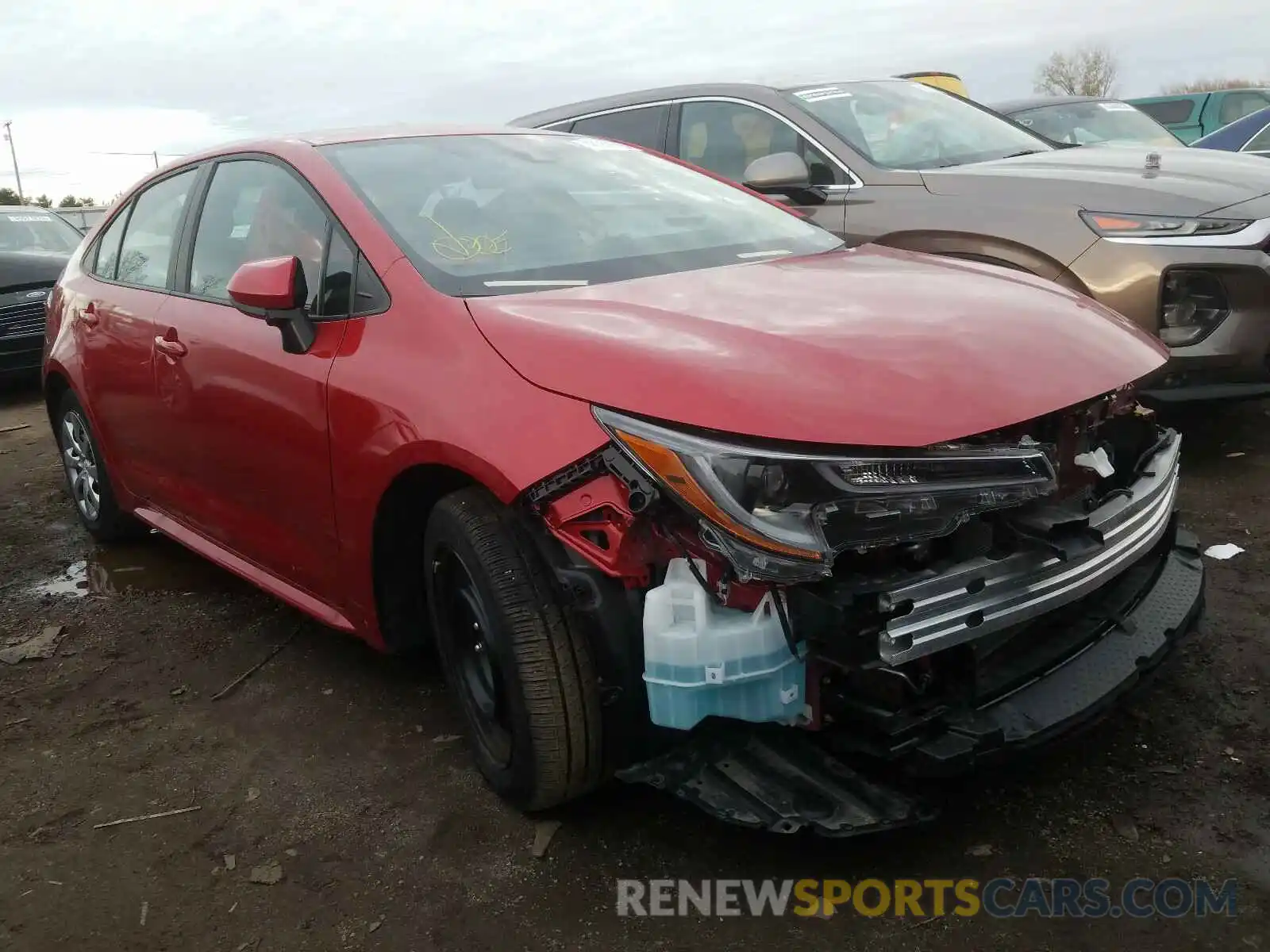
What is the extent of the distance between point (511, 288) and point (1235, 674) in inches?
Answer: 82.2

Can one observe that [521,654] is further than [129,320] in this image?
No

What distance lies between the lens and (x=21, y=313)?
8797 mm

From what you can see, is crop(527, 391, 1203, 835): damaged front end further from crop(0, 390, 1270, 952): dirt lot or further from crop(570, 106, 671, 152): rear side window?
crop(570, 106, 671, 152): rear side window

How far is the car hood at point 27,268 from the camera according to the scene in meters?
8.95

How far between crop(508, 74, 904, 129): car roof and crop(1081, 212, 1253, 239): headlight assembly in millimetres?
1781

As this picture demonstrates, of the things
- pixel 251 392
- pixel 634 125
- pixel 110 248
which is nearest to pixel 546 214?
pixel 251 392

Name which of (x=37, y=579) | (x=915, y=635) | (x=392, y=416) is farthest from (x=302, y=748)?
(x=37, y=579)

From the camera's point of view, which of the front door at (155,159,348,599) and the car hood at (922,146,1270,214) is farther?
the car hood at (922,146,1270,214)

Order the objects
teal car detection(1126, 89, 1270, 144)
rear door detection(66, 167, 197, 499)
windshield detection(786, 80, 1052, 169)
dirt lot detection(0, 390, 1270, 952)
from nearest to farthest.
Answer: dirt lot detection(0, 390, 1270, 952)
rear door detection(66, 167, 197, 499)
windshield detection(786, 80, 1052, 169)
teal car detection(1126, 89, 1270, 144)

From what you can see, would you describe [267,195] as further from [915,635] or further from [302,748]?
[915,635]

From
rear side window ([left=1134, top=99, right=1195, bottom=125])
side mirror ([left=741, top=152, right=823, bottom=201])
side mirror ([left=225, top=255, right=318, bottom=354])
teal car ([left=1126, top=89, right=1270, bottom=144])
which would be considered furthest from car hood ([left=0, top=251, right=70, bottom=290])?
rear side window ([left=1134, top=99, right=1195, bottom=125])

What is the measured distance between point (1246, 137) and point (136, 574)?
11.4 m

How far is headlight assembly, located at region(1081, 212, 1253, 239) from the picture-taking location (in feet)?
13.7

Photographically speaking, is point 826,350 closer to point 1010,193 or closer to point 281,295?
point 281,295
